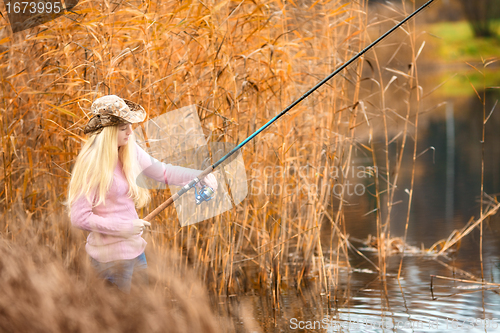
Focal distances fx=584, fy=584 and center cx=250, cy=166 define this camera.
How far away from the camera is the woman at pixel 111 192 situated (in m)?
2.07

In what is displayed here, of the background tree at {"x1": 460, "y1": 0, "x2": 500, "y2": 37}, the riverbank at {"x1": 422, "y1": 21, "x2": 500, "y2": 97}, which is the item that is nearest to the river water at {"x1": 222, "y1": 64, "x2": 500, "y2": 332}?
the riverbank at {"x1": 422, "y1": 21, "x2": 500, "y2": 97}

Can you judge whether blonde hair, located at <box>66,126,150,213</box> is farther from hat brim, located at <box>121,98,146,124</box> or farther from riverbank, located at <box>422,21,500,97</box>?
riverbank, located at <box>422,21,500,97</box>

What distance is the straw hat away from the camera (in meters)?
2.09

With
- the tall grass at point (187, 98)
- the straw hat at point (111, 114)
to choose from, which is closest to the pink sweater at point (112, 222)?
the straw hat at point (111, 114)

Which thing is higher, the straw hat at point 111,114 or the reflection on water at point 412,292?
the straw hat at point 111,114

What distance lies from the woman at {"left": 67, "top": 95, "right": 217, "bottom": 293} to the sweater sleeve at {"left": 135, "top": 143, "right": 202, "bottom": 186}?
27 millimetres

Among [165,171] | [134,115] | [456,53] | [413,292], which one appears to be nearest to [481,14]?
[456,53]

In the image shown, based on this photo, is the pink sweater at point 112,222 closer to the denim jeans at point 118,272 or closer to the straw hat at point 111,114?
the denim jeans at point 118,272

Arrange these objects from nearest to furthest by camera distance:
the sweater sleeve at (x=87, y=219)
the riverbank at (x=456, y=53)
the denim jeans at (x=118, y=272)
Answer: the sweater sleeve at (x=87, y=219)
the denim jeans at (x=118, y=272)
the riverbank at (x=456, y=53)

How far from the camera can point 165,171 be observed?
2.32 meters

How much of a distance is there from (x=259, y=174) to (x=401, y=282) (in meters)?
1.16

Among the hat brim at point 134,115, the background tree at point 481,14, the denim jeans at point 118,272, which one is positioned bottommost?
the denim jeans at point 118,272

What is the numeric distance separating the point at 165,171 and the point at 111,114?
1.13 ft

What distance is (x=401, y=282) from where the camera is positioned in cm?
369
